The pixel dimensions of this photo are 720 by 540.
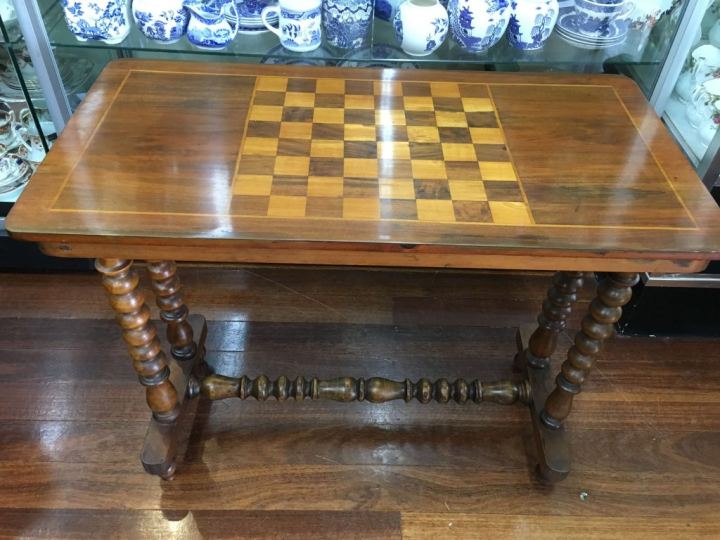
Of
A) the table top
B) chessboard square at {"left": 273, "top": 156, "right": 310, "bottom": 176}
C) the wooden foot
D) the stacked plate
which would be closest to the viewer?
the table top

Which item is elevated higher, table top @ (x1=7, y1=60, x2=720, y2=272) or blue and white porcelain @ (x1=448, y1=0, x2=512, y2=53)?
blue and white porcelain @ (x1=448, y1=0, x2=512, y2=53)

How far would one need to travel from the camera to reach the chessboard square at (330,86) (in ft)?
3.88

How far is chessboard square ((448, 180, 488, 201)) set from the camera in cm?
95

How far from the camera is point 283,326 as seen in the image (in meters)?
1.62

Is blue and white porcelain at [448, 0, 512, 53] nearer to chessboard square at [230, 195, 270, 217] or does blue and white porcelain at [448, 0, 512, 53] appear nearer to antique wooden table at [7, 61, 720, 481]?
antique wooden table at [7, 61, 720, 481]

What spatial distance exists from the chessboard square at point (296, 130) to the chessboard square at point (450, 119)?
0.23m

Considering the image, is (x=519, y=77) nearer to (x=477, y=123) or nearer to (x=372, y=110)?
(x=477, y=123)

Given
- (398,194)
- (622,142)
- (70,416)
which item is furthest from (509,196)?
(70,416)

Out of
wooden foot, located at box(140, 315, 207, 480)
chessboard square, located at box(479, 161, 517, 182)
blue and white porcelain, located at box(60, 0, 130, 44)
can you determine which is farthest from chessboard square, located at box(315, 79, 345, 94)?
wooden foot, located at box(140, 315, 207, 480)

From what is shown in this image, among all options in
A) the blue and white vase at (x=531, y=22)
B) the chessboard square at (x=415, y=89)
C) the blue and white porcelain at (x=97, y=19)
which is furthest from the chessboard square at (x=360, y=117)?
the blue and white porcelain at (x=97, y=19)

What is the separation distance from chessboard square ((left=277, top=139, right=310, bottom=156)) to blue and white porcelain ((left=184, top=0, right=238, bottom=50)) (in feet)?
1.38

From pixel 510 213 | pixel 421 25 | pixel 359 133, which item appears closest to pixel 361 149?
pixel 359 133

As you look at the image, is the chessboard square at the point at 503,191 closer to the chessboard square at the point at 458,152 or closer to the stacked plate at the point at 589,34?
the chessboard square at the point at 458,152

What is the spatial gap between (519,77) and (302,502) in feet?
3.19
